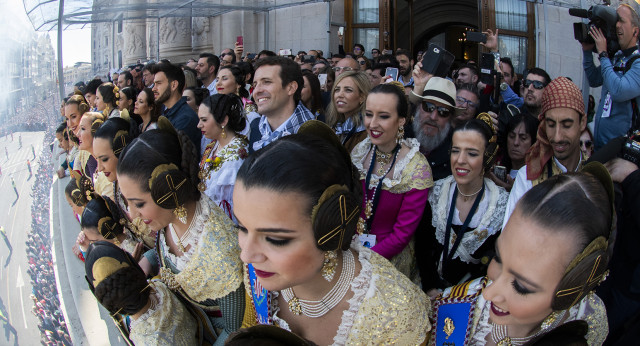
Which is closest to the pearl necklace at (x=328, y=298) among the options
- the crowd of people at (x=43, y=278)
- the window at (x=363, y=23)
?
the crowd of people at (x=43, y=278)

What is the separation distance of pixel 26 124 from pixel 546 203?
507 cm

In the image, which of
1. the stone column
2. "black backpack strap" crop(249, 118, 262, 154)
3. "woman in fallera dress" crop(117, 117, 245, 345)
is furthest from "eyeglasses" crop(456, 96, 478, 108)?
the stone column

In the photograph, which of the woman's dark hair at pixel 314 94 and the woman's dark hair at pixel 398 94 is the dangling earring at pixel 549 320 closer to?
the woman's dark hair at pixel 398 94

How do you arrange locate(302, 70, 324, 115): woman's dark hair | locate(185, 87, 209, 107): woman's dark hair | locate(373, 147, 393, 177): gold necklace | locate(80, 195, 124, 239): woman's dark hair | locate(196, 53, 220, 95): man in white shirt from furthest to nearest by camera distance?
locate(196, 53, 220, 95): man in white shirt, locate(185, 87, 209, 107): woman's dark hair, locate(302, 70, 324, 115): woman's dark hair, locate(80, 195, 124, 239): woman's dark hair, locate(373, 147, 393, 177): gold necklace

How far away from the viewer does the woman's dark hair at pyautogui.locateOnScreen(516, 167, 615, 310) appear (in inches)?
41.3

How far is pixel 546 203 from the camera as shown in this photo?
1098 millimetres

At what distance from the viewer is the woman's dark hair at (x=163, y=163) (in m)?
1.74

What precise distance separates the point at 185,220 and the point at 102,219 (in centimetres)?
112

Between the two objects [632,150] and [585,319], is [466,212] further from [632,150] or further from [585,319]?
[585,319]

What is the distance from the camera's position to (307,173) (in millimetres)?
1187

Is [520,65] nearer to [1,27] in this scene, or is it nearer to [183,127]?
[183,127]

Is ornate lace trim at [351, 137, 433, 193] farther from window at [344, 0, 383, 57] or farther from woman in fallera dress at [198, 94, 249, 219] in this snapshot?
window at [344, 0, 383, 57]

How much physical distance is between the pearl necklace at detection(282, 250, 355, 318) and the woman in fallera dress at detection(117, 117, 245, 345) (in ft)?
1.46

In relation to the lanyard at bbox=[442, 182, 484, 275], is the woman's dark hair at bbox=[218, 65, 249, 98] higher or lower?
higher
